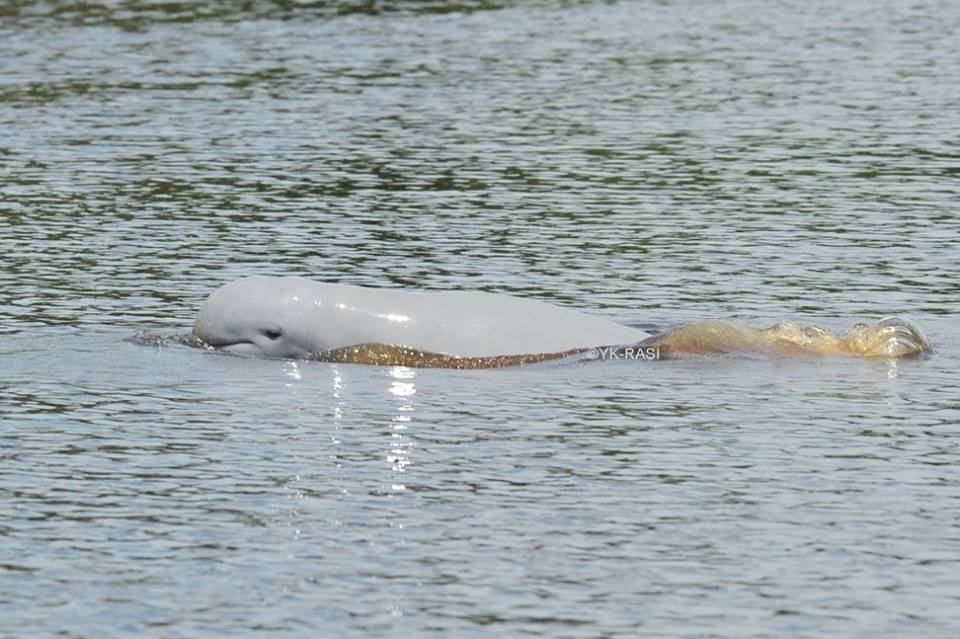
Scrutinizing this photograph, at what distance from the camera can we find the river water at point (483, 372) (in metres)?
13.4

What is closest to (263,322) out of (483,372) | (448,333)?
(448,333)

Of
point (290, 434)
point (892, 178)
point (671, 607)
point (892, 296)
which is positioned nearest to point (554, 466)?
point (290, 434)

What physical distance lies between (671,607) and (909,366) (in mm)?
7032

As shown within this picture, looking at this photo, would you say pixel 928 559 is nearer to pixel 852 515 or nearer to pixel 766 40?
pixel 852 515

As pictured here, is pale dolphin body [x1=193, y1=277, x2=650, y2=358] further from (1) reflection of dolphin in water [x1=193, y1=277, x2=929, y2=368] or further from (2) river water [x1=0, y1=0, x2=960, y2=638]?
(2) river water [x1=0, y1=0, x2=960, y2=638]

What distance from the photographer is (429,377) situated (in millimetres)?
19312

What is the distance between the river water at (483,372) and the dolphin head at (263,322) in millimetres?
351

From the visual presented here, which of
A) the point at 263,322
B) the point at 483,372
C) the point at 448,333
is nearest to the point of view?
the point at 483,372

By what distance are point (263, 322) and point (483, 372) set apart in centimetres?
191

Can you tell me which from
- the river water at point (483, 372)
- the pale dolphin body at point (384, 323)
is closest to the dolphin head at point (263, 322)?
the pale dolphin body at point (384, 323)

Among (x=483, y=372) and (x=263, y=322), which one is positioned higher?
(x=263, y=322)

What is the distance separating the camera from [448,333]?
20.1 meters

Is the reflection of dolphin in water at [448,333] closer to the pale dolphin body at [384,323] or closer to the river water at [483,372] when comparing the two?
the pale dolphin body at [384,323]

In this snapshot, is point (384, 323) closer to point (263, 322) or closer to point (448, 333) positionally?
point (448, 333)
